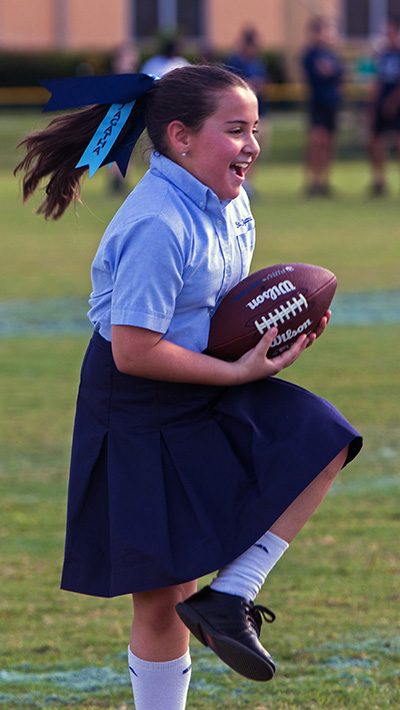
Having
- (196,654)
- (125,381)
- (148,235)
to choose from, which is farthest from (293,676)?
(148,235)

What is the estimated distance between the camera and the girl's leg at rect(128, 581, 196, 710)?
237 centimetres

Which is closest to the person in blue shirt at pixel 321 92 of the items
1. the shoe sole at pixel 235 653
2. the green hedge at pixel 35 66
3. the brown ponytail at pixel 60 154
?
the brown ponytail at pixel 60 154

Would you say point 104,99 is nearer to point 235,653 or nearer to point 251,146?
point 251,146

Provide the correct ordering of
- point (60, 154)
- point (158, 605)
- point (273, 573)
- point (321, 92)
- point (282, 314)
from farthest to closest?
point (321, 92) → point (273, 573) → point (60, 154) → point (282, 314) → point (158, 605)

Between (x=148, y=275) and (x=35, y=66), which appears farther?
(x=35, y=66)

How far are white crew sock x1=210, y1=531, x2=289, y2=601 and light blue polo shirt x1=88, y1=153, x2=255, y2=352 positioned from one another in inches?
18.1

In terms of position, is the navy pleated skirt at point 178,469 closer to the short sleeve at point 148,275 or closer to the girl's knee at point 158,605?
the girl's knee at point 158,605

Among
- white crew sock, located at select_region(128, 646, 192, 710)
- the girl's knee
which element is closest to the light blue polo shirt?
the girl's knee

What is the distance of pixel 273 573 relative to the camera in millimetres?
3691

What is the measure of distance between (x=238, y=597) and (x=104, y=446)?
447 millimetres

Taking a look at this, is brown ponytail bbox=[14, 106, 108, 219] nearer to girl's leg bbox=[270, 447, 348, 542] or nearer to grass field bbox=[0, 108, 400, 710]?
girl's leg bbox=[270, 447, 348, 542]

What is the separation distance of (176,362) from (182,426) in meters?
0.16

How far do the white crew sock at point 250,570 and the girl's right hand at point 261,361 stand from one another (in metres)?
0.34

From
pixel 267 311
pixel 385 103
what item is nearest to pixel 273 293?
pixel 267 311
